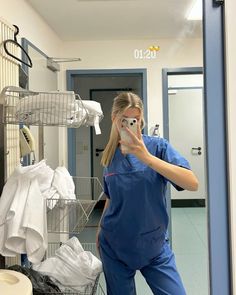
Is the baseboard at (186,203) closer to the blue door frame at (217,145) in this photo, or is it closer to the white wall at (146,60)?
the white wall at (146,60)

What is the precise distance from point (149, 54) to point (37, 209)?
2.40 meters

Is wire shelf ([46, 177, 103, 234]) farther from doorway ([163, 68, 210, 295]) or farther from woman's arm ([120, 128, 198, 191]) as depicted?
doorway ([163, 68, 210, 295])

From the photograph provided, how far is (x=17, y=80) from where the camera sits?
4.97 feet

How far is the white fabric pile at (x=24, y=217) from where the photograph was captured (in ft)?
3.63

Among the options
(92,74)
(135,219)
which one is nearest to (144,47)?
(92,74)

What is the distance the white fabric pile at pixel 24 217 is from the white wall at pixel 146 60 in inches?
83.3

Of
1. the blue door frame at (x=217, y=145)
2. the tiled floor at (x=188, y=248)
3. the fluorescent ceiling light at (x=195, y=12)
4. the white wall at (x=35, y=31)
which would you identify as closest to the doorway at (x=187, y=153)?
the tiled floor at (x=188, y=248)

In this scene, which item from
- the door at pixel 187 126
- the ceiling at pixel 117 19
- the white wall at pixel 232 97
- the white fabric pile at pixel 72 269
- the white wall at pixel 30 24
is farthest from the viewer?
the door at pixel 187 126

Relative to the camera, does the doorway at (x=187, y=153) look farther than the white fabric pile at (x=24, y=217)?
Yes

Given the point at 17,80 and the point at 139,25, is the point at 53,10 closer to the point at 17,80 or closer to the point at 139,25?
the point at 139,25

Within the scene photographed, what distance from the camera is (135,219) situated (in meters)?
1.39

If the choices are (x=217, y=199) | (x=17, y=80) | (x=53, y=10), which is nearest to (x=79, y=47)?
(x=53, y=10)

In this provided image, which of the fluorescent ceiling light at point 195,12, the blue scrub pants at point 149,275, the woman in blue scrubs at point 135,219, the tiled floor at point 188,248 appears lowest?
the tiled floor at point 188,248

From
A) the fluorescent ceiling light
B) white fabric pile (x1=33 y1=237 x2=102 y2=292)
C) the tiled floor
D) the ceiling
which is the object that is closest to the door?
the tiled floor
